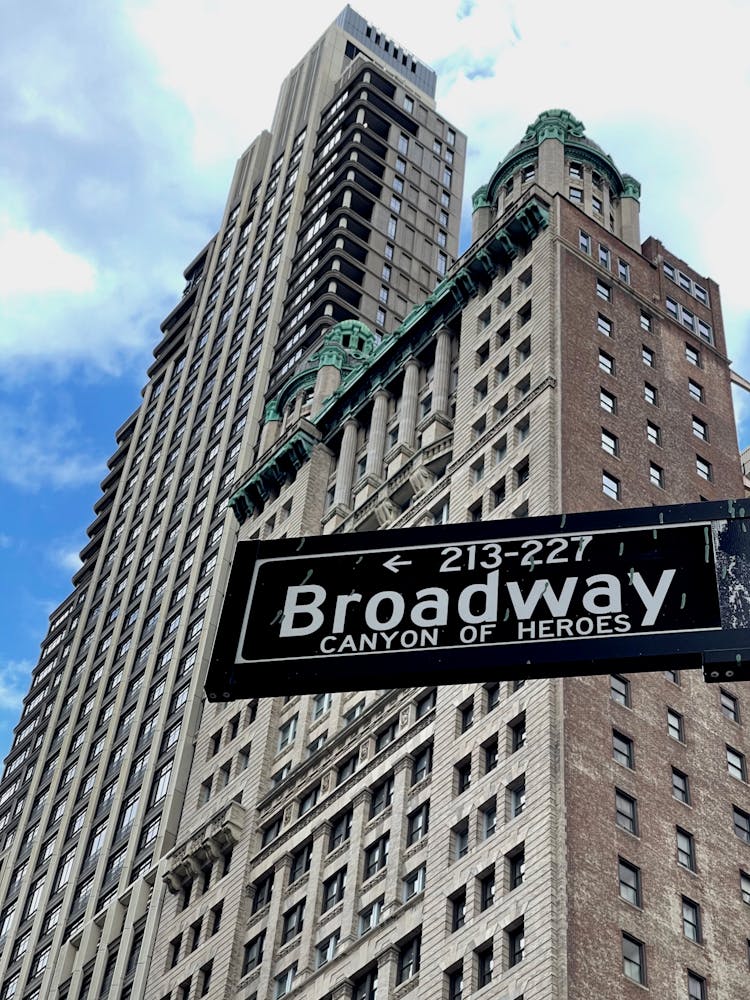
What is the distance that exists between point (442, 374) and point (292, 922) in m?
34.9

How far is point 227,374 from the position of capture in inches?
5256

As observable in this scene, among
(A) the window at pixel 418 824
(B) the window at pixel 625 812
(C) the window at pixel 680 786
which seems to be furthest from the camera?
(A) the window at pixel 418 824

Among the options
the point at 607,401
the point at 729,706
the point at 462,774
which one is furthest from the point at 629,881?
the point at 607,401

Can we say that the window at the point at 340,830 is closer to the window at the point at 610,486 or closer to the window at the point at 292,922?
the window at the point at 292,922

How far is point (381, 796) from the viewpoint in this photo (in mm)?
73750

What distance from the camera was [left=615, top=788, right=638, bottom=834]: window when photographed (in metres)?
61.6

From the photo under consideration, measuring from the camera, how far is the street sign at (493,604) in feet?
28.6

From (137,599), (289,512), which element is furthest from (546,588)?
(137,599)

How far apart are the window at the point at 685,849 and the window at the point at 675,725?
16.3ft

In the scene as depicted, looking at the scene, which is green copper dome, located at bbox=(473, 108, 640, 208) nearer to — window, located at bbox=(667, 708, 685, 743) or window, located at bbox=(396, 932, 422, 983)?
window, located at bbox=(667, 708, 685, 743)

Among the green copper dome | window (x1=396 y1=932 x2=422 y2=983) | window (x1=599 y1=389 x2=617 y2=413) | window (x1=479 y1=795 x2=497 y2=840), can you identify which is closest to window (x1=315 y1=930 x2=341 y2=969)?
window (x1=396 y1=932 x2=422 y2=983)

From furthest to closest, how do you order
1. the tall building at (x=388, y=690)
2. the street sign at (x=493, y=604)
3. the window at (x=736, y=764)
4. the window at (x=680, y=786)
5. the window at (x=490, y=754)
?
the window at (x=736, y=764) < the window at (x=490, y=754) < the window at (x=680, y=786) < the tall building at (x=388, y=690) < the street sign at (x=493, y=604)

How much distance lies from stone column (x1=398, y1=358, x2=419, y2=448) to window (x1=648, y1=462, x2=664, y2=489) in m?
17.7

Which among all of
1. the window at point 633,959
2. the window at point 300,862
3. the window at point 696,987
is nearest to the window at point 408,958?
the window at point 633,959
